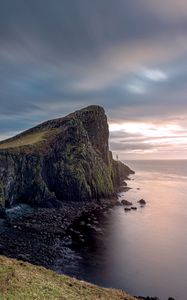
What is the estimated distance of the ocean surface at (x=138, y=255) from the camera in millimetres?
52500

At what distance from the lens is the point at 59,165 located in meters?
131

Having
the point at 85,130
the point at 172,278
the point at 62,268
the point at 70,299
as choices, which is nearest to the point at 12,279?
the point at 70,299

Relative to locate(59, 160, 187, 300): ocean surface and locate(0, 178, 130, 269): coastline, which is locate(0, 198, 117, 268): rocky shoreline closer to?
locate(0, 178, 130, 269): coastline

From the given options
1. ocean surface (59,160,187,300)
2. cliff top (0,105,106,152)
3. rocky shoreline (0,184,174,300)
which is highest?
cliff top (0,105,106,152)

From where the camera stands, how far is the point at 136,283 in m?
52.7

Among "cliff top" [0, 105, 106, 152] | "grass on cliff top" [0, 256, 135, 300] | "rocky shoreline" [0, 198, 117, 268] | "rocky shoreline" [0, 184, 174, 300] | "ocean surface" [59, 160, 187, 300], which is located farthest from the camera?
"cliff top" [0, 105, 106, 152]

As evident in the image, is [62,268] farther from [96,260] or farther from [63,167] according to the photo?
[63,167]

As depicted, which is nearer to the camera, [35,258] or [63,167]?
[35,258]

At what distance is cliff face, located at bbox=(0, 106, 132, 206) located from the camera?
108562 millimetres

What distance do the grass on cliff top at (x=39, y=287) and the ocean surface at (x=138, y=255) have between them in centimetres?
1695

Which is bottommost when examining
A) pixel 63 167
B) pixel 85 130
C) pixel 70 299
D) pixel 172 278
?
pixel 172 278

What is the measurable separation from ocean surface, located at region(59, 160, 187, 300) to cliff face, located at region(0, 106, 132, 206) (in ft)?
77.7

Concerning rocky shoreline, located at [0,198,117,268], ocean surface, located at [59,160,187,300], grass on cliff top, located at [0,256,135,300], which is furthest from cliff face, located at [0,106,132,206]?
grass on cliff top, located at [0,256,135,300]

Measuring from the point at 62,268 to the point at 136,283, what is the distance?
12390 mm
